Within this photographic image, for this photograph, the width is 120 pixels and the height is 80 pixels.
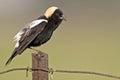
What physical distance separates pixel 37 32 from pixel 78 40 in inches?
384

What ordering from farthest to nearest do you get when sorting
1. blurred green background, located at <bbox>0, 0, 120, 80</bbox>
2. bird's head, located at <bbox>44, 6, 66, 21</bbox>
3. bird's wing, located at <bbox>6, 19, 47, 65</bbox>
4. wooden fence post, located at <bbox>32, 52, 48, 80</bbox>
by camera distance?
blurred green background, located at <bbox>0, 0, 120, 80</bbox> < bird's head, located at <bbox>44, 6, 66, 21</bbox> < bird's wing, located at <bbox>6, 19, 47, 65</bbox> < wooden fence post, located at <bbox>32, 52, 48, 80</bbox>

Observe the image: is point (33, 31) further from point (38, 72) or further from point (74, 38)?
point (74, 38)

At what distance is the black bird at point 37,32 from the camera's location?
222 inches

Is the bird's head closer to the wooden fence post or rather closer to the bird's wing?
the bird's wing

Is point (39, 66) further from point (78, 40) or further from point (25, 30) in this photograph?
point (78, 40)

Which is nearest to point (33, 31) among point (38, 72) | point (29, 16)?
point (38, 72)

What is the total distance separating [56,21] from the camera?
6.22 meters

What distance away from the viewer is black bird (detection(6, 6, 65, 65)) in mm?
5645

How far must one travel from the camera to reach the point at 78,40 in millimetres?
15633

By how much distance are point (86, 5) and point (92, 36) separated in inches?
430

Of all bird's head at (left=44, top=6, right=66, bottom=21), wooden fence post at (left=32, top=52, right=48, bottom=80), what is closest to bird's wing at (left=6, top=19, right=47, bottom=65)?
bird's head at (left=44, top=6, right=66, bottom=21)

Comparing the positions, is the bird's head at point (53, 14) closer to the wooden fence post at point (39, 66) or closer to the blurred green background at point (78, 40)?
the wooden fence post at point (39, 66)

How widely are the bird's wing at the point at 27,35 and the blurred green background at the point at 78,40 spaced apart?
11.2ft

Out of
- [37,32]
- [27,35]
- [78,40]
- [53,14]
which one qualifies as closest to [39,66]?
[27,35]
